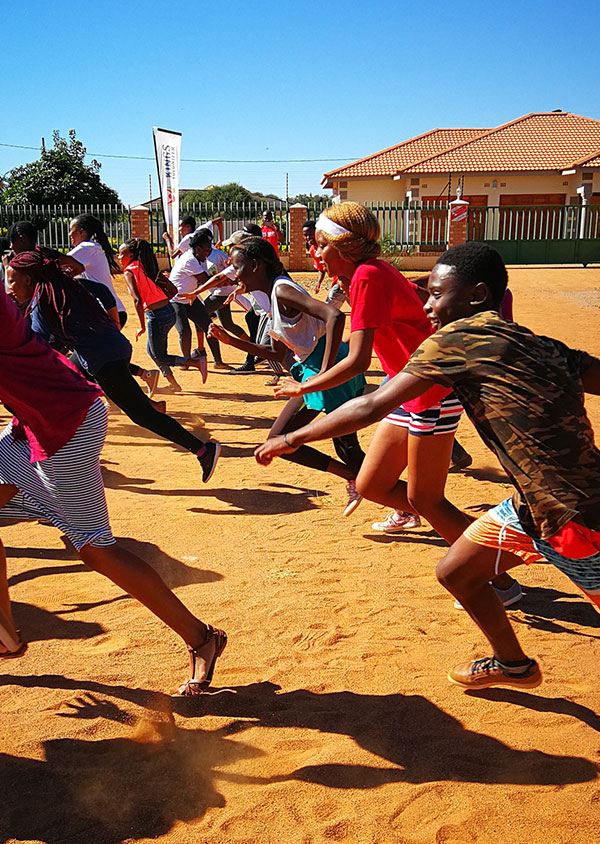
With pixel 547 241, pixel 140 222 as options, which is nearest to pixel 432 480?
pixel 140 222

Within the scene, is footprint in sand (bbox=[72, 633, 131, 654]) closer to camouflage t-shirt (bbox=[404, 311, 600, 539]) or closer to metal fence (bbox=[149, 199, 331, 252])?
camouflage t-shirt (bbox=[404, 311, 600, 539])

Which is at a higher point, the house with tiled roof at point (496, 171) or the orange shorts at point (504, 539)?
the house with tiled roof at point (496, 171)

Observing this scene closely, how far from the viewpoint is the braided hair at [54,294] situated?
4.12 metres

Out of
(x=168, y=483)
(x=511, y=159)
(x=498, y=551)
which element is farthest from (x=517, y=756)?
(x=511, y=159)

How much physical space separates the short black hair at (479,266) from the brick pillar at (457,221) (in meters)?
25.9

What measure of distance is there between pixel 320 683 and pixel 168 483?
11.4ft

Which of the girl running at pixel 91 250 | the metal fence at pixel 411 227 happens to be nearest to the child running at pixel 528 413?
the girl running at pixel 91 250

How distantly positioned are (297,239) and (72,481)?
83.0 ft

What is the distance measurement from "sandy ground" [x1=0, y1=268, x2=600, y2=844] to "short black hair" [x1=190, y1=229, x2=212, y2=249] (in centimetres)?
572

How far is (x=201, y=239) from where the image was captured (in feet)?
34.5

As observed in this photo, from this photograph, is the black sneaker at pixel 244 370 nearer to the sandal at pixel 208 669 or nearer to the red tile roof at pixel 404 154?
the sandal at pixel 208 669

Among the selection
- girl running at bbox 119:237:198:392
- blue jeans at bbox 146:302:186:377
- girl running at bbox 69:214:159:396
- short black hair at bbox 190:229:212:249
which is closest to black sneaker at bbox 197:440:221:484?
girl running at bbox 69:214:159:396

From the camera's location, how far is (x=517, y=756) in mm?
3020

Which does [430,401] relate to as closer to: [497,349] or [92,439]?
[497,349]
